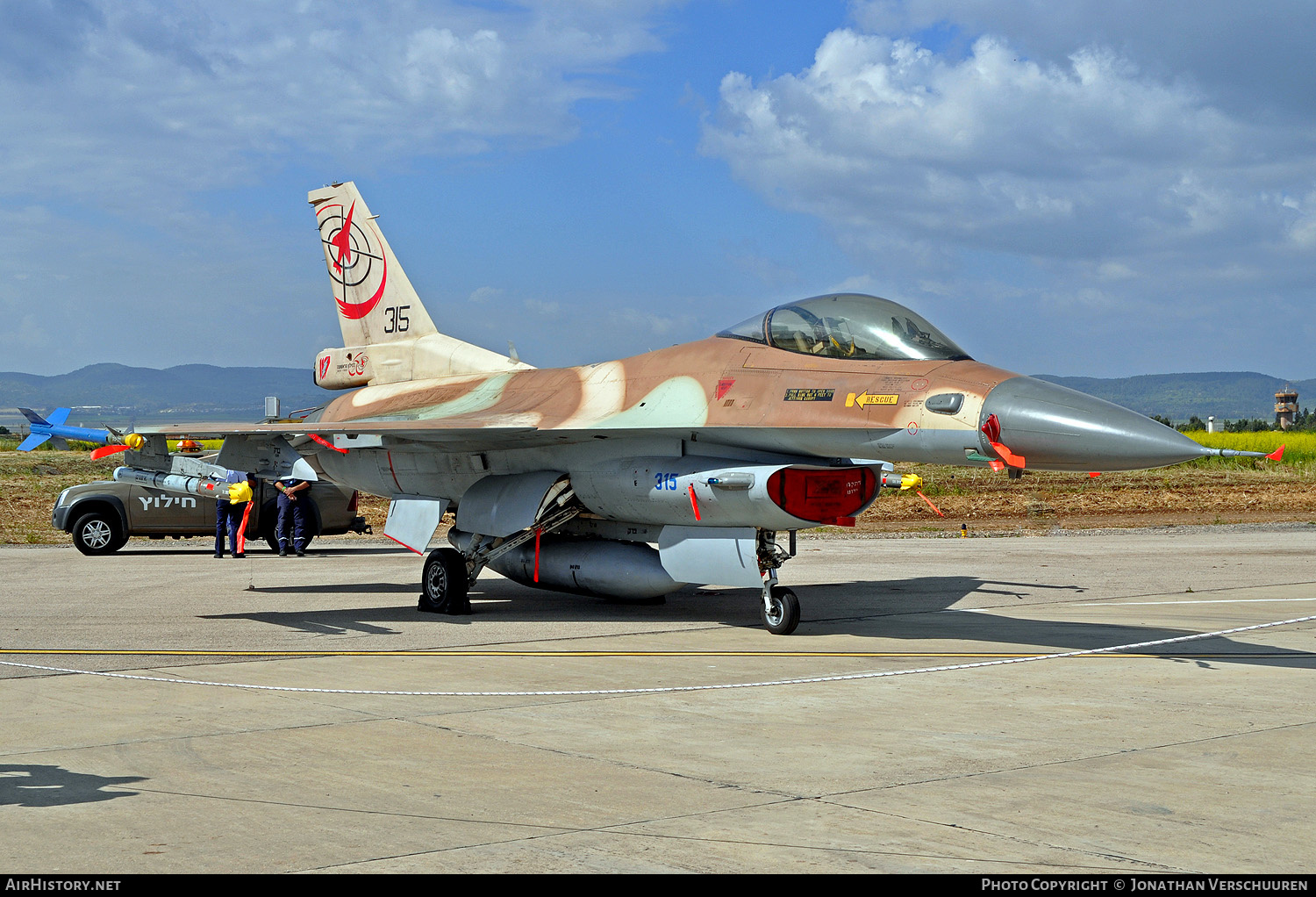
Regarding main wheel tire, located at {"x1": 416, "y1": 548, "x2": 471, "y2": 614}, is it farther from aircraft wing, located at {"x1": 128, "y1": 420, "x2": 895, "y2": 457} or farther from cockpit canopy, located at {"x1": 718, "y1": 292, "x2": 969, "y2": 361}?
cockpit canopy, located at {"x1": 718, "y1": 292, "x2": 969, "y2": 361}

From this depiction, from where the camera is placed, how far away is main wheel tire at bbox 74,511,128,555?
20.7 meters

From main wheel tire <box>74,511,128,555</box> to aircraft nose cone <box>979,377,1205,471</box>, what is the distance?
16775mm

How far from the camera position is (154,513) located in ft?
68.5

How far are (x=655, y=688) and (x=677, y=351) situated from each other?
15.0 ft

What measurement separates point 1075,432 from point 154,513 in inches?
670

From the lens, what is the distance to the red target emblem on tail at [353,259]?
16.4 m

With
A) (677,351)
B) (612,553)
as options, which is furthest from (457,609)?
(677,351)

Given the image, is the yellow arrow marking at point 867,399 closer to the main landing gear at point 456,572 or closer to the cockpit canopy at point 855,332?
the cockpit canopy at point 855,332

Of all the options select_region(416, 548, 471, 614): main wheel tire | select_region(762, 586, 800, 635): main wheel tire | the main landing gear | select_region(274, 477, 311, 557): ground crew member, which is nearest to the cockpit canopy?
select_region(762, 586, 800, 635): main wheel tire

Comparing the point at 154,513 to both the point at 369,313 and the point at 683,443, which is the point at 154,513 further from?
the point at 683,443

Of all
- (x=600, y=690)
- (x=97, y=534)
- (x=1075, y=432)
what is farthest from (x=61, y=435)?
(x=1075, y=432)

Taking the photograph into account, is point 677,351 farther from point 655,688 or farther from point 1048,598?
point 1048,598

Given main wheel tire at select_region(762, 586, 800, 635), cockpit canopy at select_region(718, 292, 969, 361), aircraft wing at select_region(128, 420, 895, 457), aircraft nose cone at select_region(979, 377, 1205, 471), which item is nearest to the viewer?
aircraft nose cone at select_region(979, 377, 1205, 471)

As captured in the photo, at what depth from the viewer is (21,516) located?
28.9 metres
